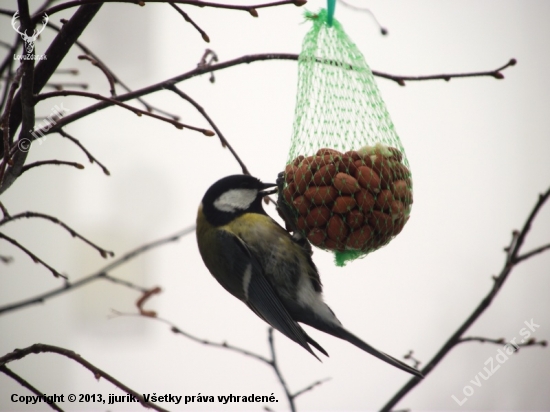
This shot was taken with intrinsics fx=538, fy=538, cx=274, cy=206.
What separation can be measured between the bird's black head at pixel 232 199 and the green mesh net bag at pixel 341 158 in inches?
6.3

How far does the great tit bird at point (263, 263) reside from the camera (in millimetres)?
1603

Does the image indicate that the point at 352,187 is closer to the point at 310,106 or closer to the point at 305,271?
the point at 310,106

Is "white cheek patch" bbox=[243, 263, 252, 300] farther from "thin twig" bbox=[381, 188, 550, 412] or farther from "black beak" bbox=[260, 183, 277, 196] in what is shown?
"thin twig" bbox=[381, 188, 550, 412]

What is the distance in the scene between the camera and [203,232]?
5.65 ft

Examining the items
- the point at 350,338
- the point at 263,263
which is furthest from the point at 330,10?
the point at 350,338

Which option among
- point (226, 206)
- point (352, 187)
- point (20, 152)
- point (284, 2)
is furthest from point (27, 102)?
point (226, 206)

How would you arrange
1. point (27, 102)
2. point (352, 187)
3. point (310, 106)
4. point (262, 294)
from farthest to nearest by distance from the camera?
point (262, 294) → point (310, 106) → point (352, 187) → point (27, 102)

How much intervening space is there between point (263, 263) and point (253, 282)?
65 millimetres

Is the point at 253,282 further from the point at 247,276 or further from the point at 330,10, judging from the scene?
the point at 330,10

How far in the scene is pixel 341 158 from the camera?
4.40 feet

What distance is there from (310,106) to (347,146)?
0.15 metres

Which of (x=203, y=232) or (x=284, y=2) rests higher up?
(x=203, y=232)

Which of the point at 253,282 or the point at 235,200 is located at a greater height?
the point at 235,200

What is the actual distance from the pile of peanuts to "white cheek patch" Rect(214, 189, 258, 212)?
10.1 inches
